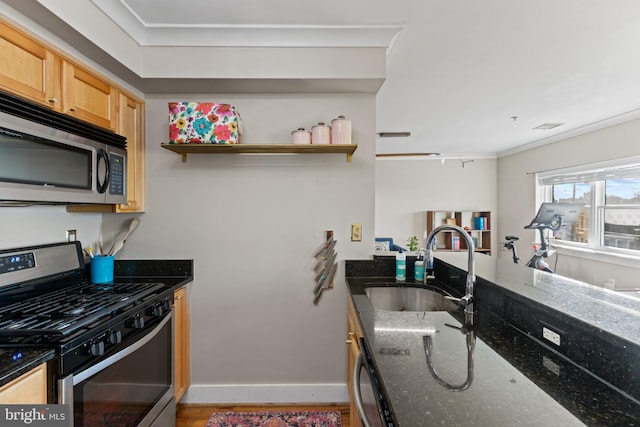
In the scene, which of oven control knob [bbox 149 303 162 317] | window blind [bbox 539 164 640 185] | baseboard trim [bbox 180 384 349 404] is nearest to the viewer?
oven control knob [bbox 149 303 162 317]

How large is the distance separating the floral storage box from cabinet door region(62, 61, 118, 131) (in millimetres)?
337

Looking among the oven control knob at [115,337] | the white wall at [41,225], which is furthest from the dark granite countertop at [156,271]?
the oven control knob at [115,337]

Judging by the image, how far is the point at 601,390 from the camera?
2.75 feet

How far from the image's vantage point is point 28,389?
100 cm

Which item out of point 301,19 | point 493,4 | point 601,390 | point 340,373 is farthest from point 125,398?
point 493,4

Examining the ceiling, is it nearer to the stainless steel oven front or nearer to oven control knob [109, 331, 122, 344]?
oven control knob [109, 331, 122, 344]

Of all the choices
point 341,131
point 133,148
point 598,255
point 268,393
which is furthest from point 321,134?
point 598,255

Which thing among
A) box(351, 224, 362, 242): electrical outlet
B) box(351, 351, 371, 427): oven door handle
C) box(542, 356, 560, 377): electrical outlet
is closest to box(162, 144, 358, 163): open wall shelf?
box(351, 224, 362, 242): electrical outlet

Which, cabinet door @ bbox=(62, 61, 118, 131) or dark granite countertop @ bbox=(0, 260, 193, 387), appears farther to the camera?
dark granite countertop @ bbox=(0, 260, 193, 387)

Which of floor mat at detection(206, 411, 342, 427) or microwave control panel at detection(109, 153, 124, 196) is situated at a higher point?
microwave control panel at detection(109, 153, 124, 196)

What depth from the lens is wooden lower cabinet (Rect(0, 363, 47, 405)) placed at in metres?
0.92

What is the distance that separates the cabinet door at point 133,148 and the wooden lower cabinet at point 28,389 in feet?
3.50

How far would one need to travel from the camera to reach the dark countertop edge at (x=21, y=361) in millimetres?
924

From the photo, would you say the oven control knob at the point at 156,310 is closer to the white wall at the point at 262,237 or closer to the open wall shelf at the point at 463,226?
the white wall at the point at 262,237
